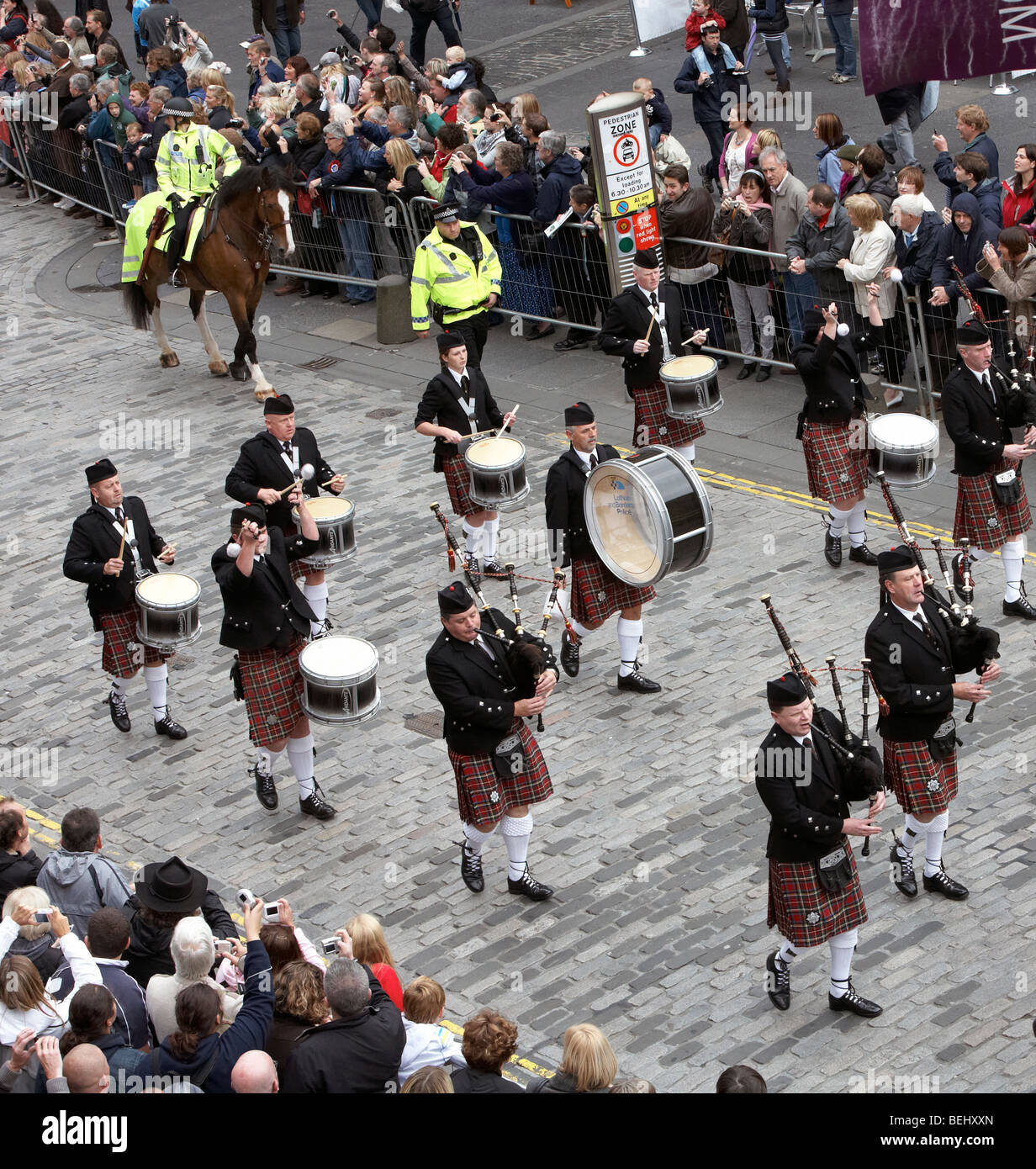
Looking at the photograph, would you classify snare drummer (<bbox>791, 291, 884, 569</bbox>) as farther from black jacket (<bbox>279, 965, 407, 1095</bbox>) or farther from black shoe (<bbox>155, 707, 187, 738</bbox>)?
black jacket (<bbox>279, 965, 407, 1095</bbox>)

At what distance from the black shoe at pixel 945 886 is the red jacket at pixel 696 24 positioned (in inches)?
495

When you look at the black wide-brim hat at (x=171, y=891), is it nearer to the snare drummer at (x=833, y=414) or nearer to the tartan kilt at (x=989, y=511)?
the tartan kilt at (x=989, y=511)

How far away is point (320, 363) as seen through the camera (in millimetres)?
18312

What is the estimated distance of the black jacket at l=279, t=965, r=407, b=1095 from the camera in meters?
6.92

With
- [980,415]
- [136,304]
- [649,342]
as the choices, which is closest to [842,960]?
[980,415]

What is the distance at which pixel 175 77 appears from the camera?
75.9 ft


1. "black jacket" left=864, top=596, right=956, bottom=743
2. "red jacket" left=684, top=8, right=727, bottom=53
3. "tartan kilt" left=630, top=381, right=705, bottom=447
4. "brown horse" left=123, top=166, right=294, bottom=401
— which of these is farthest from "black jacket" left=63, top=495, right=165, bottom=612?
"red jacket" left=684, top=8, right=727, bottom=53

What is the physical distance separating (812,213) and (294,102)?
8.21 meters

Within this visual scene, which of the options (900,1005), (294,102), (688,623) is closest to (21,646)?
(688,623)

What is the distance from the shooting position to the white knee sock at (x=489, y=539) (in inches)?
525

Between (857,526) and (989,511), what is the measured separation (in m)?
1.33

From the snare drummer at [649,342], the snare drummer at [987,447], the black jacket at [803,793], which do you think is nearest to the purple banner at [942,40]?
the snare drummer at [987,447]

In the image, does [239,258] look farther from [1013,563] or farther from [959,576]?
[959,576]
